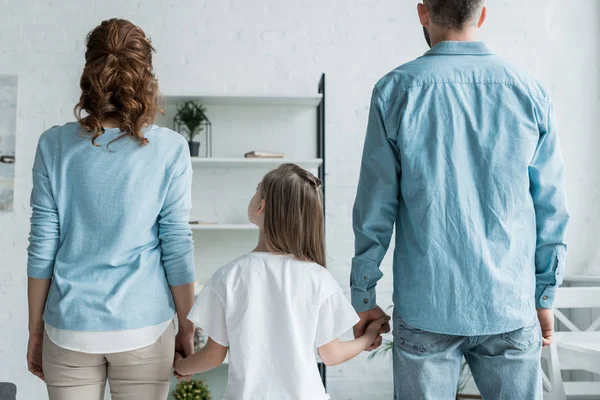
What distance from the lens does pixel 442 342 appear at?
1.14 metres

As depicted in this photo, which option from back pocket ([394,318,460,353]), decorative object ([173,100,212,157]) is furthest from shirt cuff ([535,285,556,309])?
decorative object ([173,100,212,157])

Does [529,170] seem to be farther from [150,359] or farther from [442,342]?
[150,359]

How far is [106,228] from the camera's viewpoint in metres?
1.24

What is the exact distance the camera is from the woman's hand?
1.32 metres

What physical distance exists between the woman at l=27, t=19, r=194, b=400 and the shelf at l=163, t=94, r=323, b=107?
1.69m

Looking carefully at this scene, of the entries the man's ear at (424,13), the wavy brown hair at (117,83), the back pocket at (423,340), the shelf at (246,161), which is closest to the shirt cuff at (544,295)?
the back pocket at (423,340)

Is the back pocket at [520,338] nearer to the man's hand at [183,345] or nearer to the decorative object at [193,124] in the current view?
the man's hand at [183,345]

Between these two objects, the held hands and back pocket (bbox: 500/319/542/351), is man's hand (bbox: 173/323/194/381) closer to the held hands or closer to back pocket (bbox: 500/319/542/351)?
the held hands

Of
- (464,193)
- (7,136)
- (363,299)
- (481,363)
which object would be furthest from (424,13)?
(7,136)

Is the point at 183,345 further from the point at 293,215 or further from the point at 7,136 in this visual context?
the point at 7,136

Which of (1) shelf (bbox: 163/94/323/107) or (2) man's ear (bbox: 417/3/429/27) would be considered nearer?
(2) man's ear (bbox: 417/3/429/27)

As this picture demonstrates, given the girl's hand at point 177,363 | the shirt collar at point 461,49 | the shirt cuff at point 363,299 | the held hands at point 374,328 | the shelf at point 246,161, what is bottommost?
the girl's hand at point 177,363

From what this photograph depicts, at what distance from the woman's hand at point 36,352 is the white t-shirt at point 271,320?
351 mm

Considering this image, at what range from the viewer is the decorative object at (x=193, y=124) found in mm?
3078
